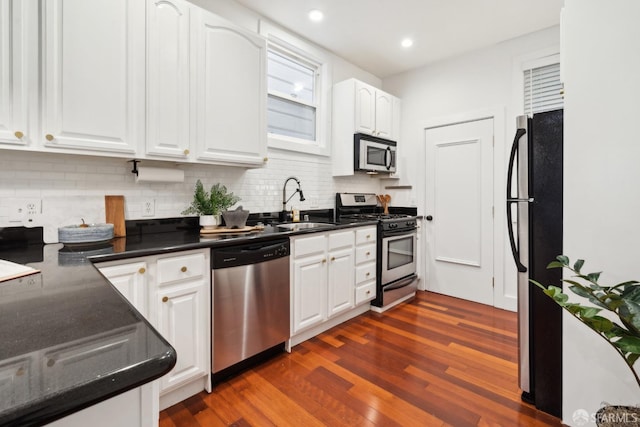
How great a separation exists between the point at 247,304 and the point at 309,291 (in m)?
0.61

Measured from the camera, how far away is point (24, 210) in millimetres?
1750

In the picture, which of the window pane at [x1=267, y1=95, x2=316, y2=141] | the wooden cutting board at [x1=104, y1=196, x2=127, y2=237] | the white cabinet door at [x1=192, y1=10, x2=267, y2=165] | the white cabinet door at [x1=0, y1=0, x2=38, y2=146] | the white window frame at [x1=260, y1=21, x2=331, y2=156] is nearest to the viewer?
the white cabinet door at [x1=0, y1=0, x2=38, y2=146]

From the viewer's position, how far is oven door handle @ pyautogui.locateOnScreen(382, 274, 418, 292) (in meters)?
3.28

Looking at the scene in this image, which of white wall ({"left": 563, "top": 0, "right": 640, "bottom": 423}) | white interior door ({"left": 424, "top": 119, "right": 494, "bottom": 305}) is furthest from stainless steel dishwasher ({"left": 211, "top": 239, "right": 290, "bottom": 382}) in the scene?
white interior door ({"left": 424, "top": 119, "right": 494, "bottom": 305})

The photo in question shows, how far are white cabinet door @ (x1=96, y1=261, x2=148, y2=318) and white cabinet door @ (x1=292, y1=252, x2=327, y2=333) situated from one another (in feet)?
3.46

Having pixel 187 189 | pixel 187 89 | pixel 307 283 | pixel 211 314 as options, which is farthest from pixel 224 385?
pixel 187 89

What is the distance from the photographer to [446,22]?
117 inches

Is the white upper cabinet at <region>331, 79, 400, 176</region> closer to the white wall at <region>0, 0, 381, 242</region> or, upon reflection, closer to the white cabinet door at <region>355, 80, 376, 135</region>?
the white cabinet door at <region>355, 80, 376, 135</region>

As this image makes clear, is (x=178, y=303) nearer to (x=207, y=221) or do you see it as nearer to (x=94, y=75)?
(x=207, y=221)

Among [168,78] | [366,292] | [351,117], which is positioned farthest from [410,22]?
[366,292]

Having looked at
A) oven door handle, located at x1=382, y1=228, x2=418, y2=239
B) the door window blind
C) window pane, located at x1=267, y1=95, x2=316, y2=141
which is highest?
the door window blind

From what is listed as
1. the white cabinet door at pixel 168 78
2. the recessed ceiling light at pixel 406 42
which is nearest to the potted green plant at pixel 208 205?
the white cabinet door at pixel 168 78

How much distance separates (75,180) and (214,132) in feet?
2.94

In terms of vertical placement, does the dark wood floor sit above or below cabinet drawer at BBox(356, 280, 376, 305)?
below
